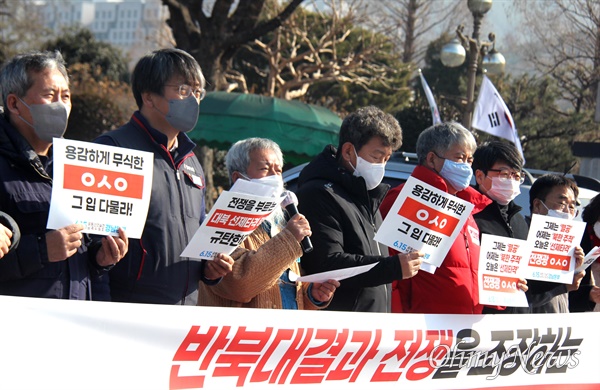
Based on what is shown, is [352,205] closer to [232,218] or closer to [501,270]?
[501,270]

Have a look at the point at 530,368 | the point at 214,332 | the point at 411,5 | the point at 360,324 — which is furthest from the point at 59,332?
the point at 411,5

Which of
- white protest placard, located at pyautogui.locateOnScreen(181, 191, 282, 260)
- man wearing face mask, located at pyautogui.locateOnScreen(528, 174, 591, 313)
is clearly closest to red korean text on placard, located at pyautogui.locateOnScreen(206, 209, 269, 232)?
white protest placard, located at pyautogui.locateOnScreen(181, 191, 282, 260)

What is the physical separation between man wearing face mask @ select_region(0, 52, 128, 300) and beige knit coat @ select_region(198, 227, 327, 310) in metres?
0.63

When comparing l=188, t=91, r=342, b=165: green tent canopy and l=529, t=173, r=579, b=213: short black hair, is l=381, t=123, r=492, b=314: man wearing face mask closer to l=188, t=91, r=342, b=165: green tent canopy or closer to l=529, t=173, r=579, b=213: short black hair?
l=529, t=173, r=579, b=213: short black hair

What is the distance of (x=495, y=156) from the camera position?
15.7ft

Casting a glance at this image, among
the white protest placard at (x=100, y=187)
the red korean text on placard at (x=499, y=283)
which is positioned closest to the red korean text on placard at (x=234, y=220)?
the white protest placard at (x=100, y=187)

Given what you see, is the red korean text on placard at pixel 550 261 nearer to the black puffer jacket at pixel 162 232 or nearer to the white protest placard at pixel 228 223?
the white protest placard at pixel 228 223

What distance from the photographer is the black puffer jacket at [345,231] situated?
3.93m

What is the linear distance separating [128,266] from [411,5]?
111ft

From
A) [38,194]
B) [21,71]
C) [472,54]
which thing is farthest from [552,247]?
[472,54]

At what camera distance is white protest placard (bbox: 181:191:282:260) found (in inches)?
131

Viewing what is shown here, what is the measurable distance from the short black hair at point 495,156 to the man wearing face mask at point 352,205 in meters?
0.76

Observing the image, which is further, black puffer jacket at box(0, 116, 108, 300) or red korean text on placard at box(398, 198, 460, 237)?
red korean text on placard at box(398, 198, 460, 237)

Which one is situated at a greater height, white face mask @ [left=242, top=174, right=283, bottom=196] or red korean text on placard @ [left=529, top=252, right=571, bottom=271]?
white face mask @ [left=242, top=174, right=283, bottom=196]
